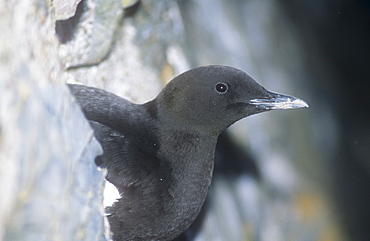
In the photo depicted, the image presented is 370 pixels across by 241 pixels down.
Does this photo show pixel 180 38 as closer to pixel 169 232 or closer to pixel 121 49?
pixel 121 49

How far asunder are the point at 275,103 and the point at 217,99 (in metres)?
0.28

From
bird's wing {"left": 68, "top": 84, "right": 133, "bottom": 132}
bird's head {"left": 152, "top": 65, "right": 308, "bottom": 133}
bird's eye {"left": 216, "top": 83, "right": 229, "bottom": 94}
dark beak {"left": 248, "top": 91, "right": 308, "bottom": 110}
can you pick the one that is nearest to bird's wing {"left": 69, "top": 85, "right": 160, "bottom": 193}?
bird's wing {"left": 68, "top": 84, "right": 133, "bottom": 132}

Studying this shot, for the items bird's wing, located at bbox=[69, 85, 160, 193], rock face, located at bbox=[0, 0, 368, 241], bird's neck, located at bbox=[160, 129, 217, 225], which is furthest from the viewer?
rock face, located at bbox=[0, 0, 368, 241]

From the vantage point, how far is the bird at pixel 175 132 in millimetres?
2289

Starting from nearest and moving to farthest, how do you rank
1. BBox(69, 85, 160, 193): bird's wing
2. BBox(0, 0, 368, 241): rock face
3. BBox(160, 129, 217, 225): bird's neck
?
BBox(69, 85, 160, 193): bird's wing < BBox(160, 129, 217, 225): bird's neck < BBox(0, 0, 368, 241): rock face

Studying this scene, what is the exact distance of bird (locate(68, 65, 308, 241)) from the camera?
229 centimetres

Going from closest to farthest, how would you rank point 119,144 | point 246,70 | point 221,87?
point 119,144 < point 221,87 < point 246,70

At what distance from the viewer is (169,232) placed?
2.40 meters

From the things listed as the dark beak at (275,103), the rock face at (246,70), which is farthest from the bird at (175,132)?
the rock face at (246,70)

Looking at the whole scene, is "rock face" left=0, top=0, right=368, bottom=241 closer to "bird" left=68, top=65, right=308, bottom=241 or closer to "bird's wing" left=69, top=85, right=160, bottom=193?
"bird's wing" left=69, top=85, right=160, bottom=193

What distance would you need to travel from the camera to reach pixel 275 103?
8.02 ft

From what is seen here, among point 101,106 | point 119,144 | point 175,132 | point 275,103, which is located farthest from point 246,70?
point 119,144

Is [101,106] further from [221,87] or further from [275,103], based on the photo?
[275,103]

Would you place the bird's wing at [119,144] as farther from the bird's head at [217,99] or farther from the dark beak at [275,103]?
the dark beak at [275,103]
